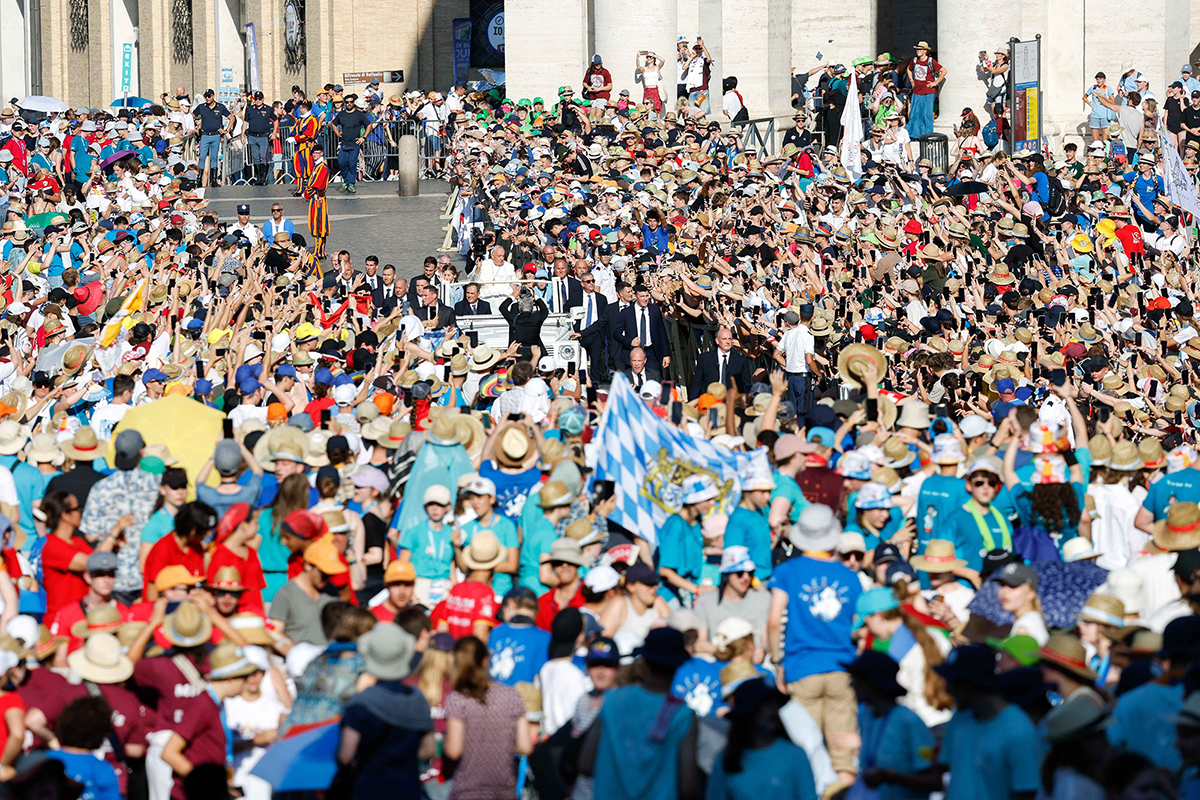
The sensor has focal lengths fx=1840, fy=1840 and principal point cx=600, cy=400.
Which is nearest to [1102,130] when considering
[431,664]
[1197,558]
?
[1197,558]

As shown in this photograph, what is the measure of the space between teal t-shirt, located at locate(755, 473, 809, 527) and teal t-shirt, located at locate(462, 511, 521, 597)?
147 cm

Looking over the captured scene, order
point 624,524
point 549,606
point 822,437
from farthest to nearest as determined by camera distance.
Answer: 1. point 822,437
2. point 624,524
3. point 549,606

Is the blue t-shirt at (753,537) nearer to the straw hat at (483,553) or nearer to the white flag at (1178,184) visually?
the straw hat at (483,553)

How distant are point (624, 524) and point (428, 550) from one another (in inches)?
44.9

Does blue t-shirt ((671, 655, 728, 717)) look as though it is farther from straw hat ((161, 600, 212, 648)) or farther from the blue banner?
the blue banner

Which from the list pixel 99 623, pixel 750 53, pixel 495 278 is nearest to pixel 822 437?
pixel 99 623

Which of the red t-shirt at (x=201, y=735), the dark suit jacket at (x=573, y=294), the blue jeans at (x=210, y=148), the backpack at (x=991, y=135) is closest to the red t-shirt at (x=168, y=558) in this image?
the red t-shirt at (x=201, y=735)

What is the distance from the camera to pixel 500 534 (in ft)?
30.7

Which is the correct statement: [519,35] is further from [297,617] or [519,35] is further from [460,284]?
[297,617]

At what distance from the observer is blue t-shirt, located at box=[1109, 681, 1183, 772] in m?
6.21

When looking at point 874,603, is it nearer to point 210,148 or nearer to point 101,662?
point 101,662

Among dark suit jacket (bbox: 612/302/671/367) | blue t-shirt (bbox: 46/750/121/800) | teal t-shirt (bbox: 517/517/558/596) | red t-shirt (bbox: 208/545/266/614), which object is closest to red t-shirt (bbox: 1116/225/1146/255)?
dark suit jacket (bbox: 612/302/671/367)

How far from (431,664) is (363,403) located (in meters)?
5.17

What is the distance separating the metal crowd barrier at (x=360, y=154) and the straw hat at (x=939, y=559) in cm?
2599
